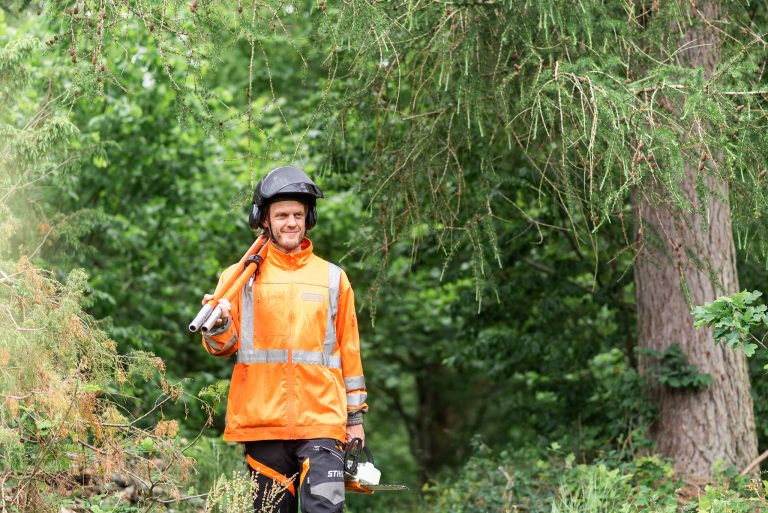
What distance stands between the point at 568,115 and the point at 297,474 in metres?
2.47

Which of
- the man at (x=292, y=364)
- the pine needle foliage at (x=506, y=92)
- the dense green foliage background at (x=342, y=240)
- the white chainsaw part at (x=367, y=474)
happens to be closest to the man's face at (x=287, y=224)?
the man at (x=292, y=364)

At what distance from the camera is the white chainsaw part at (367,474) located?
15.8 feet

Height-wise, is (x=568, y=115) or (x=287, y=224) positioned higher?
(x=568, y=115)

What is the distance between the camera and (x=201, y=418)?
36.1 feet

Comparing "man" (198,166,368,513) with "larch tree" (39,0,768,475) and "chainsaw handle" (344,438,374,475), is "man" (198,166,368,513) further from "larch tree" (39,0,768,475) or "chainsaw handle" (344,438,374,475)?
"larch tree" (39,0,768,475)

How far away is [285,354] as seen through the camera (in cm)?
472

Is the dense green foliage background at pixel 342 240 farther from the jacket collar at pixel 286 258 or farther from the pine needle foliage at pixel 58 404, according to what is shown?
the jacket collar at pixel 286 258

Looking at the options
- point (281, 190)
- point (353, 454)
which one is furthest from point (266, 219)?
point (353, 454)

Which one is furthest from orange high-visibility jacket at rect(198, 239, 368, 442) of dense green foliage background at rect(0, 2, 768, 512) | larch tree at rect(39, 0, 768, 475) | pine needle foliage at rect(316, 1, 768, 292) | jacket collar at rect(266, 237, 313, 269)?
pine needle foliage at rect(316, 1, 768, 292)

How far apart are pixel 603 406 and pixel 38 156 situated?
216 inches

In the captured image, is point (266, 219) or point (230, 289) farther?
point (266, 219)

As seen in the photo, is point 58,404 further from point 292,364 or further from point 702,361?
point 702,361

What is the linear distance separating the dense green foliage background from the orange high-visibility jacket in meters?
0.30

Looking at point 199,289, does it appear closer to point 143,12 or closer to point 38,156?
point 38,156
